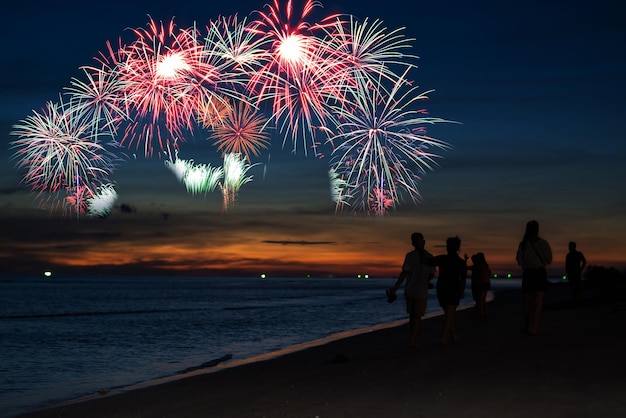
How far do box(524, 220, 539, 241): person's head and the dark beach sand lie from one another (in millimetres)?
1671

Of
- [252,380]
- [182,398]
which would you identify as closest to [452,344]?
[252,380]

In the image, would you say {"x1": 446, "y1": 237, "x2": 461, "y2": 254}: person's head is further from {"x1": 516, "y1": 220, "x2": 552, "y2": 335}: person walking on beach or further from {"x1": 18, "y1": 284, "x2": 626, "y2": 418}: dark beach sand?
{"x1": 18, "y1": 284, "x2": 626, "y2": 418}: dark beach sand

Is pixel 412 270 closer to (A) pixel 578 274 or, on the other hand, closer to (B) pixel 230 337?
(A) pixel 578 274

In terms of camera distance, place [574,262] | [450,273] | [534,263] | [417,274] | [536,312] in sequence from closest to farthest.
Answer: [450,273], [417,274], [534,263], [536,312], [574,262]

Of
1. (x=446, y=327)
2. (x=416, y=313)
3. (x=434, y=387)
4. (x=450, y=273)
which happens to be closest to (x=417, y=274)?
(x=450, y=273)

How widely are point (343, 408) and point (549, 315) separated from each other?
12133 millimetres

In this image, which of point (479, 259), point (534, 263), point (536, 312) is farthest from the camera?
point (479, 259)

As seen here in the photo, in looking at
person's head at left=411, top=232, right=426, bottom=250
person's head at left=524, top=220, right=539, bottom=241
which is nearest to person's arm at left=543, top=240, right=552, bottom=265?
person's head at left=524, top=220, right=539, bottom=241

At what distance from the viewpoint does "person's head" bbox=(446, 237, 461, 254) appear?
12.5 meters

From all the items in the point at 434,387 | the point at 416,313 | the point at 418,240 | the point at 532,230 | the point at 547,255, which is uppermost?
the point at 532,230

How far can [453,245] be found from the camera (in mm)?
12484

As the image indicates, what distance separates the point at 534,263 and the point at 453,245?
1.48 m

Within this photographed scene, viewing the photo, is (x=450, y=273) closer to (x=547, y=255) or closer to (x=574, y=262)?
(x=547, y=255)

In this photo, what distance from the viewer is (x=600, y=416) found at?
21.7 ft
